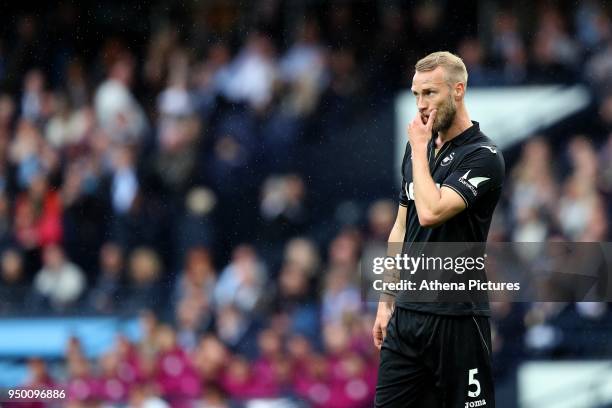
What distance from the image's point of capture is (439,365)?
340 cm

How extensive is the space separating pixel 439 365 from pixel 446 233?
0.46 m

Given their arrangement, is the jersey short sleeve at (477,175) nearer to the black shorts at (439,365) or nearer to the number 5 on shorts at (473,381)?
the black shorts at (439,365)

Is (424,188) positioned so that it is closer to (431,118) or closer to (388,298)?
(431,118)

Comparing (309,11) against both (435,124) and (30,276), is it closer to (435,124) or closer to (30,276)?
(30,276)

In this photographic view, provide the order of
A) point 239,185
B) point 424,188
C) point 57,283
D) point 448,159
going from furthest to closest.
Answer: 1. point 239,185
2. point 57,283
3. point 448,159
4. point 424,188

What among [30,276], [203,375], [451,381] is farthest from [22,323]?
[451,381]

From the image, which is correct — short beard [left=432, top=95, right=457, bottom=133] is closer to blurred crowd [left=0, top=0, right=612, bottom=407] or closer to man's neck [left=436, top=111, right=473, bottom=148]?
man's neck [left=436, top=111, right=473, bottom=148]

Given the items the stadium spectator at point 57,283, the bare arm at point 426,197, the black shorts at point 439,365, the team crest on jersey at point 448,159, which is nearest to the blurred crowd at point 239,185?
the stadium spectator at point 57,283

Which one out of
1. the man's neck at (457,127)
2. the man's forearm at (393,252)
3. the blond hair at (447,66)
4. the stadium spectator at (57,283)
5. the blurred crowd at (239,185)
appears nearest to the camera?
the blond hair at (447,66)

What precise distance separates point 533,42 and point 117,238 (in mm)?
3919

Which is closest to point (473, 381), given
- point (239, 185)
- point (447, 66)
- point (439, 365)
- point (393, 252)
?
point (439, 365)

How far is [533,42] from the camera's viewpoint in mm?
8320

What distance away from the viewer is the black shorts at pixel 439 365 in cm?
339

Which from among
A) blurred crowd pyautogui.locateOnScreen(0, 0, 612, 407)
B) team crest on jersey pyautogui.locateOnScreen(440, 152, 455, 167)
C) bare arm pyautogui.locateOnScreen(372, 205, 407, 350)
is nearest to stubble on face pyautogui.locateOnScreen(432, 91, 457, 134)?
team crest on jersey pyautogui.locateOnScreen(440, 152, 455, 167)
